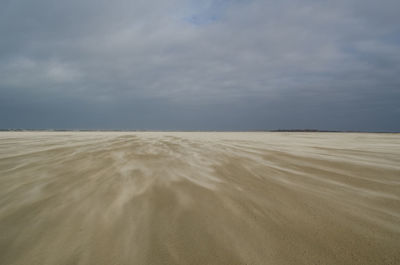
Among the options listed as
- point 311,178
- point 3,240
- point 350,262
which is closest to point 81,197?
point 3,240

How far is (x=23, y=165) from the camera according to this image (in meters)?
2.70

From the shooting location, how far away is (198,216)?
1.39 meters

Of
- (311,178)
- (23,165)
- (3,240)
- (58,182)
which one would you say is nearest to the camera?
(3,240)

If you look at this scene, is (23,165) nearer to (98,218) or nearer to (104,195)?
(104,195)

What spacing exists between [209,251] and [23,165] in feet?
10.6

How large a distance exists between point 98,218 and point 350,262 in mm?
1662

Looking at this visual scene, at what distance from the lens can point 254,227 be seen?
1.26 m

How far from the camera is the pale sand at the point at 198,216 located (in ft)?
3.36

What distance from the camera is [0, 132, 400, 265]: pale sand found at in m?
1.02

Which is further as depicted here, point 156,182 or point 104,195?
point 156,182

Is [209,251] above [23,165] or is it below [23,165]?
below

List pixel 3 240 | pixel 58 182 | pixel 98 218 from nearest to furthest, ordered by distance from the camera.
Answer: pixel 3 240, pixel 98 218, pixel 58 182

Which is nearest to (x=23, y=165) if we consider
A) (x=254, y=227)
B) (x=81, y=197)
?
(x=81, y=197)

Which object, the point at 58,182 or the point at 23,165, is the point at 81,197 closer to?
the point at 58,182
